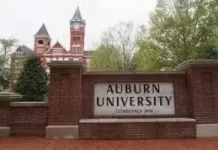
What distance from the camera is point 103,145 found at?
24.3 feet

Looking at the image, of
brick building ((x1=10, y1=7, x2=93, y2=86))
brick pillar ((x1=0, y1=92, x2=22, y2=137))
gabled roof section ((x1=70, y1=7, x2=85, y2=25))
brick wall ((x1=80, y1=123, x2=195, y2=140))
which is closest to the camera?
brick wall ((x1=80, y1=123, x2=195, y2=140))

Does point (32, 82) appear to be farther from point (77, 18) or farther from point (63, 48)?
point (77, 18)

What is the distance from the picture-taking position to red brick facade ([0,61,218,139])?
861cm

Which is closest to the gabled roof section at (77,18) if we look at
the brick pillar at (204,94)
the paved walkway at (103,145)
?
the brick pillar at (204,94)

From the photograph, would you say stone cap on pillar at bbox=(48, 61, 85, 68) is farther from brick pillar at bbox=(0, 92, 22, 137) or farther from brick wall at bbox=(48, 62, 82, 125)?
brick pillar at bbox=(0, 92, 22, 137)

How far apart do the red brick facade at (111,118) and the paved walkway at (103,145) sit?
61 cm

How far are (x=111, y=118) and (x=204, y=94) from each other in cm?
304

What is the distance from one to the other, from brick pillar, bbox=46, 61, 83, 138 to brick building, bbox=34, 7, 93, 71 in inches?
2883

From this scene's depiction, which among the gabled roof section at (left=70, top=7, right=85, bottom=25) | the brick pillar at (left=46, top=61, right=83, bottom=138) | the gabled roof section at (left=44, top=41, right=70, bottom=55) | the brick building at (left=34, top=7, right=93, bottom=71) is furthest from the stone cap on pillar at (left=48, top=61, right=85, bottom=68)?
the gabled roof section at (left=70, top=7, right=85, bottom=25)

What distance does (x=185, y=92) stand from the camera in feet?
30.3

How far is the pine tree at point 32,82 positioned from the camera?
2023 cm

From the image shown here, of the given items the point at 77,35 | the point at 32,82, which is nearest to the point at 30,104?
the point at 32,82

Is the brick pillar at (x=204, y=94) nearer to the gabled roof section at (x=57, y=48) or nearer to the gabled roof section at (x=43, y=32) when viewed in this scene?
the gabled roof section at (x=57, y=48)

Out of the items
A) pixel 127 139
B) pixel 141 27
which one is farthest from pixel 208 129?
pixel 141 27
